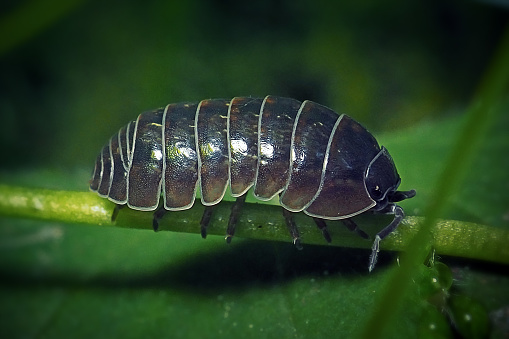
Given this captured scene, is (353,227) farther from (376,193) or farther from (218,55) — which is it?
(218,55)

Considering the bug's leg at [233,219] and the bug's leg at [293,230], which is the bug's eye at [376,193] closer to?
the bug's leg at [293,230]

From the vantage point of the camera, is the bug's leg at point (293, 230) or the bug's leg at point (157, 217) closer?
the bug's leg at point (293, 230)

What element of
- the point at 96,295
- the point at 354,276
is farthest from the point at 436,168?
the point at 96,295

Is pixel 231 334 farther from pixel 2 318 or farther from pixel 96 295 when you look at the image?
pixel 2 318

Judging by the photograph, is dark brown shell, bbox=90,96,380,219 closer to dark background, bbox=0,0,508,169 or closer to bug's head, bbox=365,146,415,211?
bug's head, bbox=365,146,415,211

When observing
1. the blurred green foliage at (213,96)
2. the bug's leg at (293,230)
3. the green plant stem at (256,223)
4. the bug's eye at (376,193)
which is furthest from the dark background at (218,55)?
the bug's leg at (293,230)
